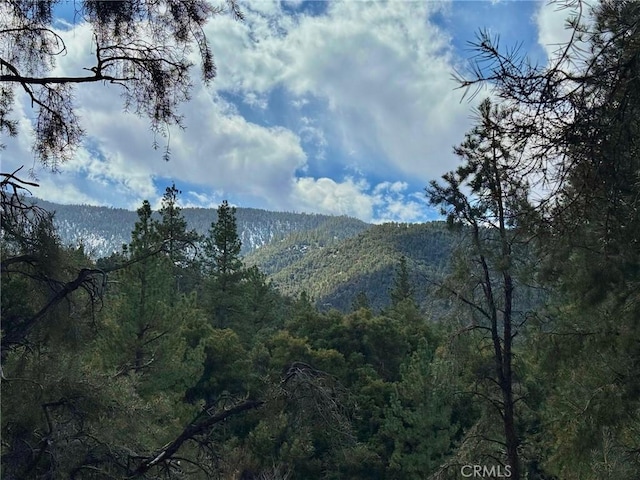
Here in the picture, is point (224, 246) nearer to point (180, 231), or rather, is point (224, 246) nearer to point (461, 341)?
point (180, 231)

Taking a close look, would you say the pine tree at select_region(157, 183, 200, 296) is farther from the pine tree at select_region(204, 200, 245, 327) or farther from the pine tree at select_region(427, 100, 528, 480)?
the pine tree at select_region(427, 100, 528, 480)

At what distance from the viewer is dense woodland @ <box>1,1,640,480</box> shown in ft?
8.49

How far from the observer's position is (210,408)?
4.41 metres

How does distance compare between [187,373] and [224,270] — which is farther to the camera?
[224,270]

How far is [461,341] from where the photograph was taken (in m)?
8.70

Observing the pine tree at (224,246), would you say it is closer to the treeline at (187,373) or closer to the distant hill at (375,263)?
the treeline at (187,373)

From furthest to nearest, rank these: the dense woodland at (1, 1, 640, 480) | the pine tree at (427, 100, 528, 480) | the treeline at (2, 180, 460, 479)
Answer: the pine tree at (427, 100, 528, 480), the treeline at (2, 180, 460, 479), the dense woodland at (1, 1, 640, 480)

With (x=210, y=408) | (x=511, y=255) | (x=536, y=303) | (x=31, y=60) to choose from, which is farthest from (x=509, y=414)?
(x=31, y=60)

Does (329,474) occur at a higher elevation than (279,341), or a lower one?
lower

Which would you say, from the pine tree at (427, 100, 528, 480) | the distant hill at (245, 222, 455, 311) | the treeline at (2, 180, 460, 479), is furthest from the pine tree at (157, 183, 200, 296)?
the distant hill at (245, 222, 455, 311)

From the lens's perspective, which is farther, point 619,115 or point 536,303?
point 536,303

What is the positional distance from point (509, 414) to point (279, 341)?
13942 mm

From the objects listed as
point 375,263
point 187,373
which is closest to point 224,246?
point 187,373

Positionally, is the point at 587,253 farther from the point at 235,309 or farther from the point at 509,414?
the point at 235,309
